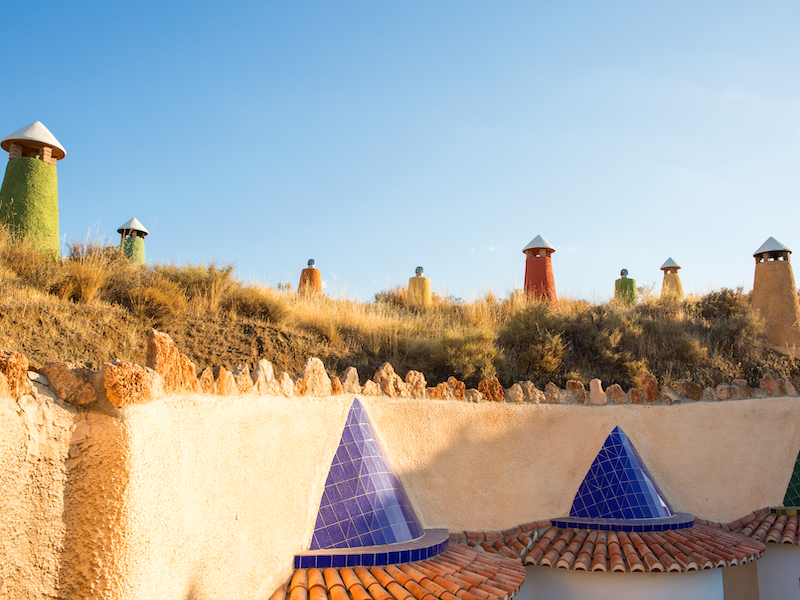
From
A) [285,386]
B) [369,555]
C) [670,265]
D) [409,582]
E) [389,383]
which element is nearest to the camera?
[409,582]

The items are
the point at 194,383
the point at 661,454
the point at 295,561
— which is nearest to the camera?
the point at 194,383

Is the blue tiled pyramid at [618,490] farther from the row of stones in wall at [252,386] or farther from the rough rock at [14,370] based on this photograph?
the rough rock at [14,370]

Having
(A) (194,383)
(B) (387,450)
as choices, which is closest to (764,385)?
(B) (387,450)

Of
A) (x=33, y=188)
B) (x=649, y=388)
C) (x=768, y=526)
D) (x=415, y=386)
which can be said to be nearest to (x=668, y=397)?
(x=649, y=388)

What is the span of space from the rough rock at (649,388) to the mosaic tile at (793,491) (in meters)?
2.20

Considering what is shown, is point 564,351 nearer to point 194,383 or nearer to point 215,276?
point 215,276

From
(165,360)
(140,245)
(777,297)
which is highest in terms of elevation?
(140,245)

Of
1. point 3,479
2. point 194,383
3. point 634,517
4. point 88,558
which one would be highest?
point 194,383

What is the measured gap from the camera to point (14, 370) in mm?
2641

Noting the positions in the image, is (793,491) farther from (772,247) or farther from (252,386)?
(252,386)

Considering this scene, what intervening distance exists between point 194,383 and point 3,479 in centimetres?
135

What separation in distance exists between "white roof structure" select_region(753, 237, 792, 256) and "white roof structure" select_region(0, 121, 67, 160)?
13536 millimetres

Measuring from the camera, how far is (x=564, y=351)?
1032 cm

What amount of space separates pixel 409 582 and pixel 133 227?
42.7 ft
